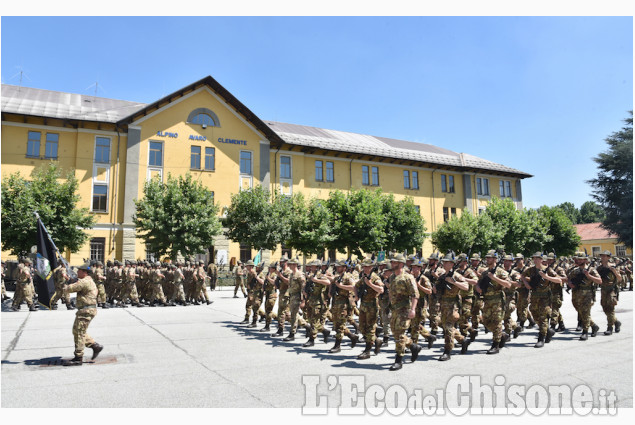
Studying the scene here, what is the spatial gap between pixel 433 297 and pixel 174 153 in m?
26.4

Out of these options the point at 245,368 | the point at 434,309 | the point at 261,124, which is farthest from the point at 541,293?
the point at 261,124

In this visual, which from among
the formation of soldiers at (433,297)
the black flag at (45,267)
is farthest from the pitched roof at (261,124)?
the formation of soldiers at (433,297)

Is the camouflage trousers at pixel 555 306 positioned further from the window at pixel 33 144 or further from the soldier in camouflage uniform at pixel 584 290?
the window at pixel 33 144

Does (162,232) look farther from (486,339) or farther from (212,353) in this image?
(486,339)

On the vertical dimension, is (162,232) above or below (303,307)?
above

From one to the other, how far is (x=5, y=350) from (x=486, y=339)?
33.3 ft

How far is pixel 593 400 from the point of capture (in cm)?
573

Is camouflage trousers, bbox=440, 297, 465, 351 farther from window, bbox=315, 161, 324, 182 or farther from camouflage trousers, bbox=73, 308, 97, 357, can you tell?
window, bbox=315, 161, 324, 182

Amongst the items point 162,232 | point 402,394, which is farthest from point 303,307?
point 162,232

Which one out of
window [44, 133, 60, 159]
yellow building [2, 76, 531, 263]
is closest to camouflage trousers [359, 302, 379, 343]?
yellow building [2, 76, 531, 263]

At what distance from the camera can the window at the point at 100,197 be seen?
30.1 metres

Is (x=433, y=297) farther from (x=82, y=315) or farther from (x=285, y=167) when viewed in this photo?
(x=285, y=167)

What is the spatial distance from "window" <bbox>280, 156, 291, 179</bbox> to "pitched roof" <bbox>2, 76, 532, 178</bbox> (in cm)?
154

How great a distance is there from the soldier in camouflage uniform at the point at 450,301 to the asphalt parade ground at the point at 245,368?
0.91 ft
